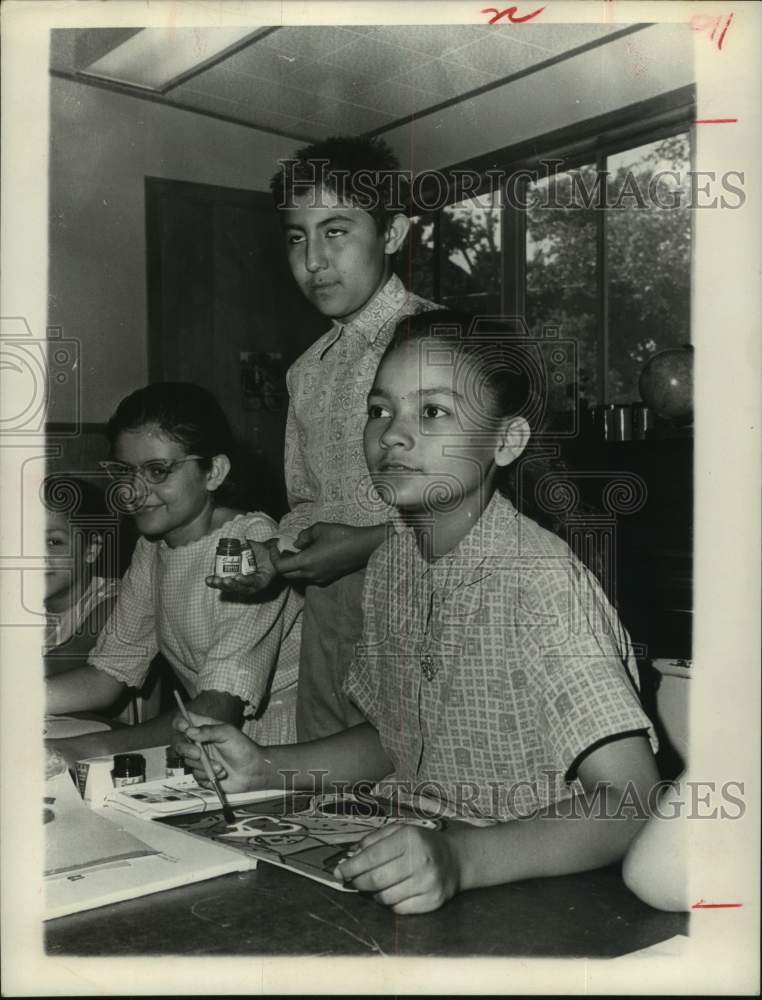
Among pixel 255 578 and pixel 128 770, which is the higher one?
pixel 255 578

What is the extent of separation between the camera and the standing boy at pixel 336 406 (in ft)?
4.80

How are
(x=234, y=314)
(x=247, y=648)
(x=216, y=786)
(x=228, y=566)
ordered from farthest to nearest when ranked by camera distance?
1. (x=234, y=314)
2. (x=247, y=648)
3. (x=228, y=566)
4. (x=216, y=786)

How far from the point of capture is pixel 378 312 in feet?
4.95

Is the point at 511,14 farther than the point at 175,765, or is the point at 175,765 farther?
the point at 175,765

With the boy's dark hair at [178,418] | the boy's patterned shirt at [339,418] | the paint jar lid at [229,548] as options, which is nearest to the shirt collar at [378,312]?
the boy's patterned shirt at [339,418]

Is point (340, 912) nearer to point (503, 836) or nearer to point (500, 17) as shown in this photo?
point (503, 836)

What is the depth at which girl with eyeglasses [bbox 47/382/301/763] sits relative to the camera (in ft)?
5.15

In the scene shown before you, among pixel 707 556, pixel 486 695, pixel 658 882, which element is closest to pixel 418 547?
pixel 486 695

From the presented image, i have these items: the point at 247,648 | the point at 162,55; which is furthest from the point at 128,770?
the point at 162,55

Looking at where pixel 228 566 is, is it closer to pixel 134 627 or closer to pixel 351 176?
pixel 134 627

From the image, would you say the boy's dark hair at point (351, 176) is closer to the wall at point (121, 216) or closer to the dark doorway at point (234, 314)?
the wall at point (121, 216)

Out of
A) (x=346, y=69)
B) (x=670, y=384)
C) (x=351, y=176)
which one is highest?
(x=346, y=69)

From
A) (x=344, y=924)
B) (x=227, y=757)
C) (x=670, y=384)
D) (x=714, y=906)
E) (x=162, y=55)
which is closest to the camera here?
(x=344, y=924)

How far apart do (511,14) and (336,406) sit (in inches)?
29.2
